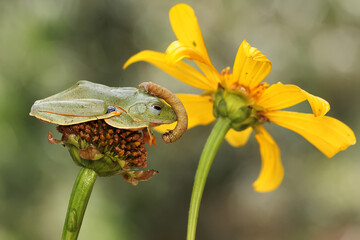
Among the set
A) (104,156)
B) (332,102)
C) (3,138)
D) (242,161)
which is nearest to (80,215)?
(104,156)

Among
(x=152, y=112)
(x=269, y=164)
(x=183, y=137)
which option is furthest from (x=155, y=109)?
(x=183, y=137)

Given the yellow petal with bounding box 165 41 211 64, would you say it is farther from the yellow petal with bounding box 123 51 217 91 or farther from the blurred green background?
Answer: the blurred green background

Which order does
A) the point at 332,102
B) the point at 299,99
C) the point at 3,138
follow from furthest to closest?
the point at 332,102 < the point at 3,138 < the point at 299,99

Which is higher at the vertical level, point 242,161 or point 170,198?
point 242,161

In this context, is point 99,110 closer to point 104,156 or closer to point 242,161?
point 104,156

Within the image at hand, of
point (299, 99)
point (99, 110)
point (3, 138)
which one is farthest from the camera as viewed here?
point (3, 138)

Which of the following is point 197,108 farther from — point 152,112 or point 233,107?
point 152,112

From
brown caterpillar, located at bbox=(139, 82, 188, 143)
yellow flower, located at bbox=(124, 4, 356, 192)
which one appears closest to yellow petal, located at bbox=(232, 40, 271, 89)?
yellow flower, located at bbox=(124, 4, 356, 192)
